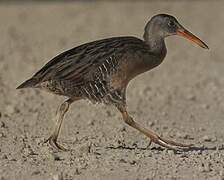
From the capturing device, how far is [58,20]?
29.1 metres

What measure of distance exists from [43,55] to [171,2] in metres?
16.6

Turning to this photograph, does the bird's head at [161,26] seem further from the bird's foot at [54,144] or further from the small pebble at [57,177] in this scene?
the small pebble at [57,177]

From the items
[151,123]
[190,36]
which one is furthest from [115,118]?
[190,36]

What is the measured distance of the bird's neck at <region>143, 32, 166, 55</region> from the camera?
10.3 metres

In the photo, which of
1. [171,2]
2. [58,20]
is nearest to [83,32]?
[58,20]

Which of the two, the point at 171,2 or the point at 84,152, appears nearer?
the point at 84,152

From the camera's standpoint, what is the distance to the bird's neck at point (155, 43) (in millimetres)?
10273

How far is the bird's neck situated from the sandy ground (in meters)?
1.14

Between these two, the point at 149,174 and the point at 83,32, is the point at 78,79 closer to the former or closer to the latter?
the point at 149,174

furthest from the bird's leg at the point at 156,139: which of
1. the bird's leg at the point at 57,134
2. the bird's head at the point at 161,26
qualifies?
the bird's head at the point at 161,26

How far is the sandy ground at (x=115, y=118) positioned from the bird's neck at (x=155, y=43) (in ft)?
3.73

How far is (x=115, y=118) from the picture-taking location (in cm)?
1245

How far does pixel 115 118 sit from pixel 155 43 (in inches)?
94.3

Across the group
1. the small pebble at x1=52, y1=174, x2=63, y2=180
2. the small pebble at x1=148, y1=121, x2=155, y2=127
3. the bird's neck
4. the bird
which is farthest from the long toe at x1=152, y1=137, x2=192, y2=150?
the small pebble at x1=52, y1=174, x2=63, y2=180
